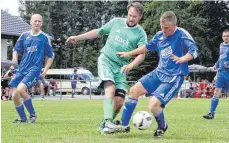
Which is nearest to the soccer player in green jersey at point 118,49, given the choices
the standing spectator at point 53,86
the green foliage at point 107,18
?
the standing spectator at point 53,86

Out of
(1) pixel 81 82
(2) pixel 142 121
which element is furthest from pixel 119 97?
(1) pixel 81 82

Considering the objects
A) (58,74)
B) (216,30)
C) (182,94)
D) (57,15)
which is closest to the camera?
(182,94)

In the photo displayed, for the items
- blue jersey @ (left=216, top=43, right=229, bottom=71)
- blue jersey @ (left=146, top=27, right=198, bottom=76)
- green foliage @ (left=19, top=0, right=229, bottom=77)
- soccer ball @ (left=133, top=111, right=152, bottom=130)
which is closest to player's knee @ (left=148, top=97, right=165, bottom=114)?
soccer ball @ (left=133, top=111, right=152, bottom=130)

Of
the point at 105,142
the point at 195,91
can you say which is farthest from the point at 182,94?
the point at 105,142

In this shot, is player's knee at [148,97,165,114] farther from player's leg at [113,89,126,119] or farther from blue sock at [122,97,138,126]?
player's leg at [113,89,126,119]

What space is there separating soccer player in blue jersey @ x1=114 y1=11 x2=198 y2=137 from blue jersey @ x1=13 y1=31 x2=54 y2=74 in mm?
3073

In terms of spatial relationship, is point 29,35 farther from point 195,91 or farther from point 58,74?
point 58,74

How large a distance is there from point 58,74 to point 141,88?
147 feet

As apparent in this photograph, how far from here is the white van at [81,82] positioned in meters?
35.3

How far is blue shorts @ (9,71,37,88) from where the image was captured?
10.6 meters

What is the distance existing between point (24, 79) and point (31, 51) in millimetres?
Answer: 598

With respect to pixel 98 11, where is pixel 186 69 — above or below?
below

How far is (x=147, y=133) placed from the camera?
346 inches

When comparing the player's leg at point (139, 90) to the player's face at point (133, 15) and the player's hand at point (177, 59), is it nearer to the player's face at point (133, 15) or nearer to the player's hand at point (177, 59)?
the player's hand at point (177, 59)
